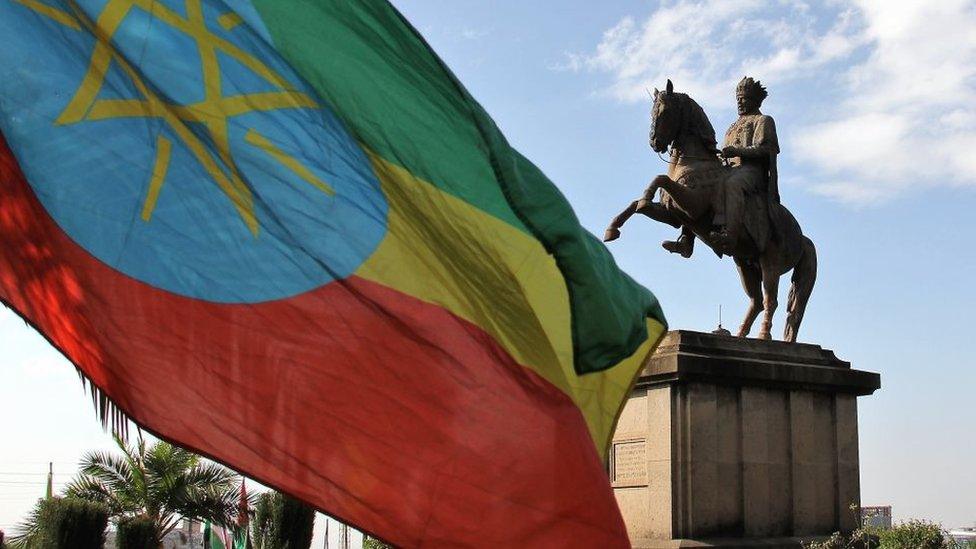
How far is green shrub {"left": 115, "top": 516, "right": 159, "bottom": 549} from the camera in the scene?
2399 centimetres

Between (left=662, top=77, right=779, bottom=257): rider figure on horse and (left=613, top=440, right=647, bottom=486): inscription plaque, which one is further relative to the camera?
(left=662, top=77, right=779, bottom=257): rider figure on horse

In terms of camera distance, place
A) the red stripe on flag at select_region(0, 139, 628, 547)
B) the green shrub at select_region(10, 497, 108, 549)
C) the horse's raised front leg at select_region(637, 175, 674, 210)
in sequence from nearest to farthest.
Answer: the red stripe on flag at select_region(0, 139, 628, 547) < the horse's raised front leg at select_region(637, 175, 674, 210) < the green shrub at select_region(10, 497, 108, 549)

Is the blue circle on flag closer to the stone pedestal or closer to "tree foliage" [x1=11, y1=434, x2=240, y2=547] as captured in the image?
the stone pedestal

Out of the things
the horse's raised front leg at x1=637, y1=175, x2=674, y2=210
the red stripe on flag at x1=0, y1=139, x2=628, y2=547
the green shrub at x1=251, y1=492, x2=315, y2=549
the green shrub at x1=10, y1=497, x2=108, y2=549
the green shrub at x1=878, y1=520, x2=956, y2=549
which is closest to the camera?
the red stripe on flag at x1=0, y1=139, x2=628, y2=547

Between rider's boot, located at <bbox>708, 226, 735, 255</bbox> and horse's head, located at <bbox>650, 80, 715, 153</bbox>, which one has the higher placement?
horse's head, located at <bbox>650, 80, 715, 153</bbox>

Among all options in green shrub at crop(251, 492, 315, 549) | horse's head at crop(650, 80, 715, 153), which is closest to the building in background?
horse's head at crop(650, 80, 715, 153)

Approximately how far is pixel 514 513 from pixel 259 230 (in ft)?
4.93

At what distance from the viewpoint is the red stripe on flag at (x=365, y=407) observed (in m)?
5.34

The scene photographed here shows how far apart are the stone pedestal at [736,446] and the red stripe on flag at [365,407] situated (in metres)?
7.23

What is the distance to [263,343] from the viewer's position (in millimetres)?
5535

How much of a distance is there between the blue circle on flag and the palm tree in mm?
26110

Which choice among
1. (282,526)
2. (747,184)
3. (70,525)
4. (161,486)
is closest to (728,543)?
(747,184)

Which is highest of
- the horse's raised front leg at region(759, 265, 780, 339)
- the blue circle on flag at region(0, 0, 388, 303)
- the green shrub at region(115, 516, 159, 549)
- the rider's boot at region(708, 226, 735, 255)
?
the rider's boot at region(708, 226, 735, 255)

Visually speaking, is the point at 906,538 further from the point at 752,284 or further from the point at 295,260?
the point at 295,260
